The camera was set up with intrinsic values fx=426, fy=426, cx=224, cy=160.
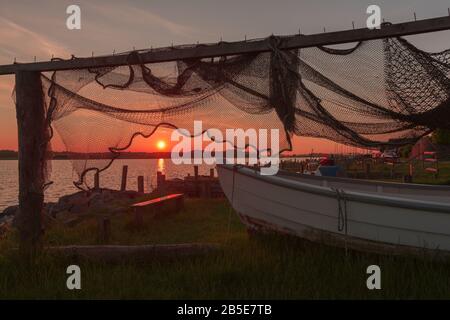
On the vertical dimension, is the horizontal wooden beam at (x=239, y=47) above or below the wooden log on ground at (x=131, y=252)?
above

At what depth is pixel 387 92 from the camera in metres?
5.35

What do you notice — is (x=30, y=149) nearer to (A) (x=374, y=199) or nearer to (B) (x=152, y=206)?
(B) (x=152, y=206)

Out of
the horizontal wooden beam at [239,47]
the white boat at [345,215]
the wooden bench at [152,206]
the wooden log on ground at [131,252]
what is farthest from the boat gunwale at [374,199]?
the wooden bench at [152,206]

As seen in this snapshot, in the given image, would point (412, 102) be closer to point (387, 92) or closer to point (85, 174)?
point (387, 92)

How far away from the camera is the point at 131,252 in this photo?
6254mm

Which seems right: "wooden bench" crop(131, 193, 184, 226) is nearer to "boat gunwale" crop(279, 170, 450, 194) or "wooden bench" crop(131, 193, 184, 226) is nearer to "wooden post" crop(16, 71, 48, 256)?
"wooden post" crop(16, 71, 48, 256)

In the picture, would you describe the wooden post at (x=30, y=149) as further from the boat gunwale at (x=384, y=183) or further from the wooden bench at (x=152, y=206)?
the boat gunwale at (x=384, y=183)

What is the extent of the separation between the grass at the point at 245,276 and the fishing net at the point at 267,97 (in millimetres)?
1561

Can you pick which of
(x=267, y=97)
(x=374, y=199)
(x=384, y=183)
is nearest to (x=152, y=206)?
A: (x=384, y=183)

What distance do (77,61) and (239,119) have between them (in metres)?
2.64

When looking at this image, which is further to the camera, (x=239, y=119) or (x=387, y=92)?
(x=239, y=119)

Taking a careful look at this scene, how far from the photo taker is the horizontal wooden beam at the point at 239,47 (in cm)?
506

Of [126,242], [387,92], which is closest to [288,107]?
[387,92]
